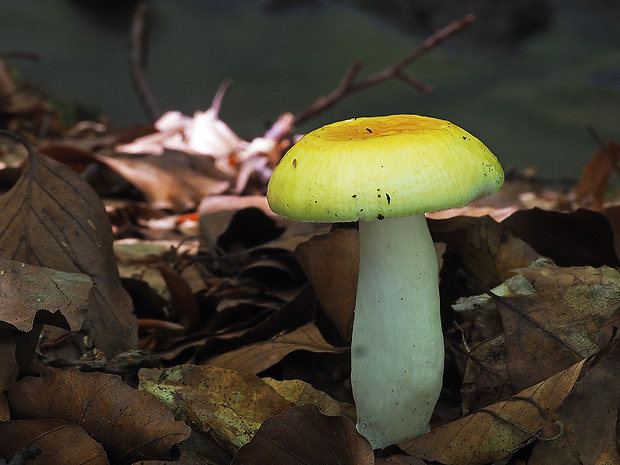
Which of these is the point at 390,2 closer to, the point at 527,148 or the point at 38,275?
the point at 527,148

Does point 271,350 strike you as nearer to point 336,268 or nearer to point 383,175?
point 336,268

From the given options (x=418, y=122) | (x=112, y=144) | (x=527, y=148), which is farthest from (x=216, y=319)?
(x=527, y=148)

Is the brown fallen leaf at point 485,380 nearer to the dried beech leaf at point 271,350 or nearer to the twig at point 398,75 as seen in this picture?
the dried beech leaf at point 271,350

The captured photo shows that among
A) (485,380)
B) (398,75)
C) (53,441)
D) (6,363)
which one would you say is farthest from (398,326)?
(398,75)

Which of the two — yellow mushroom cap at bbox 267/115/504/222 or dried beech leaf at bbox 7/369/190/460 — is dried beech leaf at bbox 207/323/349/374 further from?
yellow mushroom cap at bbox 267/115/504/222

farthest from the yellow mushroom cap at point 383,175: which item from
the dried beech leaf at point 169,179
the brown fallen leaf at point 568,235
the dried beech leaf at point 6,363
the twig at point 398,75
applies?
the twig at point 398,75

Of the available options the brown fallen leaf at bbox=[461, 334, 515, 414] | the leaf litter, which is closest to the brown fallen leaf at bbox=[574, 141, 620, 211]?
the leaf litter
